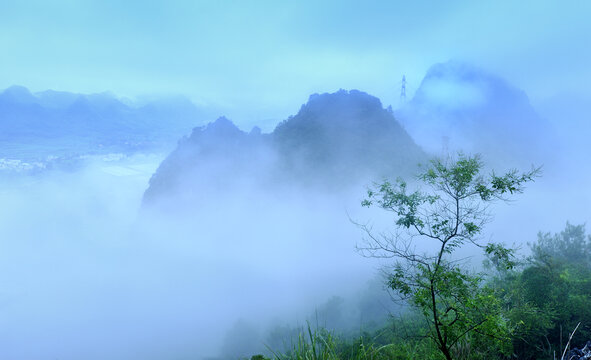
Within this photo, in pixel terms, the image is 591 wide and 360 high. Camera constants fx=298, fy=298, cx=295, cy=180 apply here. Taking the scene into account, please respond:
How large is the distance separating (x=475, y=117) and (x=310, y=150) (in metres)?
92.7

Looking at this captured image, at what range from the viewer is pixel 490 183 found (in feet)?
17.4

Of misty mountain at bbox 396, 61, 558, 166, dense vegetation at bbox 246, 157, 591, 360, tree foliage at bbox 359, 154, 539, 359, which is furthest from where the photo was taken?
misty mountain at bbox 396, 61, 558, 166

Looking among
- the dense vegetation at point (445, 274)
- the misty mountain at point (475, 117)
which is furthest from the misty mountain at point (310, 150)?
the dense vegetation at point (445, 274)

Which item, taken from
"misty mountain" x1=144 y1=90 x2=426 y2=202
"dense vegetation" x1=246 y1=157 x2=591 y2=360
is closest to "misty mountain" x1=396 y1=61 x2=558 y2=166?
"misty mountain" x1=144 y1=90 x2=426 y2=202

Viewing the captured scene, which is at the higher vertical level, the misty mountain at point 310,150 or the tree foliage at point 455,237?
the misty mountain at point 310,150

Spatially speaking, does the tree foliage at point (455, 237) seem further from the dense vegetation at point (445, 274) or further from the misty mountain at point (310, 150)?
the misty mountain at point (310, 150)

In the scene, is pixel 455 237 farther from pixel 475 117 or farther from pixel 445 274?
pixel 475 117

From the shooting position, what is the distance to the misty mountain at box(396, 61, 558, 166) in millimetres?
136125

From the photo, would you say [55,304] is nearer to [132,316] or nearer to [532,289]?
[132,316]

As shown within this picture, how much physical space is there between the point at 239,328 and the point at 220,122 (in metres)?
84.0

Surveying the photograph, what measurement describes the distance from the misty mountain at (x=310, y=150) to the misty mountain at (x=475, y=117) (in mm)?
36754

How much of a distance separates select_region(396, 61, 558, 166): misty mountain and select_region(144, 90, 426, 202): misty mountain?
36.8 meters

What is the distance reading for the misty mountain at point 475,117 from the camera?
13612 centimetres

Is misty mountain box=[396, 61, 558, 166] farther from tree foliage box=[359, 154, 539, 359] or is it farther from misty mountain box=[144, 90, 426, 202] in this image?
tree foliage box=[359, 154, 539, 359]
